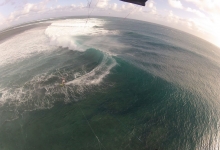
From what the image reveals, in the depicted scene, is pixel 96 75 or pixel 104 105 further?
pixel 96 75

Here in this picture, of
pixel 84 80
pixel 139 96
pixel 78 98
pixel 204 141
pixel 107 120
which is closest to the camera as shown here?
pixel 204 141

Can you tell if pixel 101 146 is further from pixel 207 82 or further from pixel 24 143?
pixel 207 82

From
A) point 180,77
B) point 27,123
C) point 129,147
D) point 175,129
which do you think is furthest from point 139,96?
point 27,123

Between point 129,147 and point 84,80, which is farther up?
point 84,80

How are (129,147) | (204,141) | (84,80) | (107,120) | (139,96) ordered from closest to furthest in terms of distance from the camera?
1. (129,147)
2. (204,141)
3. (107,120)
4. (139,96)
5. (84,80)

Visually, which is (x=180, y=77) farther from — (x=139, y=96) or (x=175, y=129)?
(x=175, y=129)

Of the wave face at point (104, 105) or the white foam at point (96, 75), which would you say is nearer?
the wave face at point (104, 105)

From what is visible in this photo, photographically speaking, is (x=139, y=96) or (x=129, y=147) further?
(x=139, y=96)

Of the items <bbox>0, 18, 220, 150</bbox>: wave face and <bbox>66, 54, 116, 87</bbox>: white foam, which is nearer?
<bbox>0, 18, 220, 150</bbox>: wave face

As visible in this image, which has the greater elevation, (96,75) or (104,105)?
(96,75)

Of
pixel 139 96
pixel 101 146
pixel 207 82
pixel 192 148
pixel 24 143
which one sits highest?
pixel 207 82
